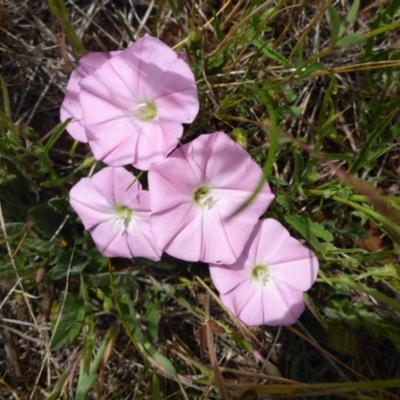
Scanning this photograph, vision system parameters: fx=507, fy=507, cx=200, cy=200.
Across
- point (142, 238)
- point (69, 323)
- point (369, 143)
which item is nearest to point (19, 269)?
point (69, 323)

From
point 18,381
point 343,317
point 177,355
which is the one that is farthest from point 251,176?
point 18,381

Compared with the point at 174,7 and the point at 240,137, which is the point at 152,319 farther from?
the point at 174,7

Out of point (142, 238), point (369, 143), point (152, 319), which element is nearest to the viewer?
point (369, 143)

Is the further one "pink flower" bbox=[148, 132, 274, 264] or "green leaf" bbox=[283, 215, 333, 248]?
"green leaf" bbox=[283, 215, 333, 248]

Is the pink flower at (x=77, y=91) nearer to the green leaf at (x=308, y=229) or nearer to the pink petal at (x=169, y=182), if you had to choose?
the pink petal at (x=169, y=182)

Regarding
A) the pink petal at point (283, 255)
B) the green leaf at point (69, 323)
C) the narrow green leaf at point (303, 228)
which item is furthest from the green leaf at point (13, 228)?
the narrow green leaf at point (303, 228)

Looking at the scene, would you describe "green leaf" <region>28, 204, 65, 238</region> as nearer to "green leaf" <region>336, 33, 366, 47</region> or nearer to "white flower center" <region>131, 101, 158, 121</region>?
"white flower center" <region>131, 101, 158, 121</region>

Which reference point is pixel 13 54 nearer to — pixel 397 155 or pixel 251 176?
pixel 251 176

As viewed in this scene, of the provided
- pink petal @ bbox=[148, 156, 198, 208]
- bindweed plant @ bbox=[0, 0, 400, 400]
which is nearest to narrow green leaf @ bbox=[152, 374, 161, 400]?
bindweed plant @ bbox=[0, 0, 400, 400]
